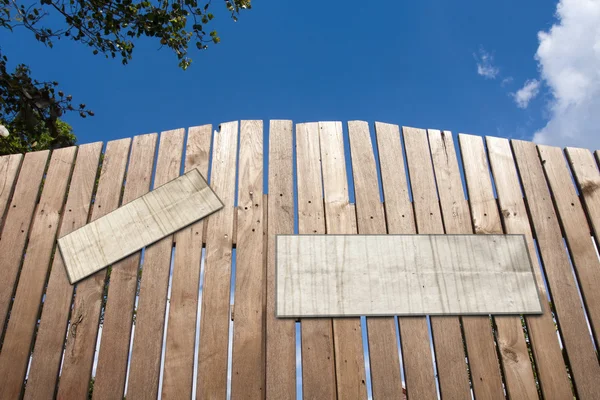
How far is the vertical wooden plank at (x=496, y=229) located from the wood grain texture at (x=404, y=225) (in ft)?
1.17

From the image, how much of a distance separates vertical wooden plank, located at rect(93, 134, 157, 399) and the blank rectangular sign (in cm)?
76

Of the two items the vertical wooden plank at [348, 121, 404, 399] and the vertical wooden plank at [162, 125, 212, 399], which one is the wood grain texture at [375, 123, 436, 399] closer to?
the vertical wooden plank at [348, 121, 404, 399]

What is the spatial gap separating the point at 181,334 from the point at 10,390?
0.87 meters

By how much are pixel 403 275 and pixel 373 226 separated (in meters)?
0.31

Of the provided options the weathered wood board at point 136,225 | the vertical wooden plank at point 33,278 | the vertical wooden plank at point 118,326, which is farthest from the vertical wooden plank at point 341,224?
the vertical wooden plank at point 33,278

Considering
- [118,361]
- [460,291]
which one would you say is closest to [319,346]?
[460,291]

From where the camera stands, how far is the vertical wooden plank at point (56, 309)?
1.94m

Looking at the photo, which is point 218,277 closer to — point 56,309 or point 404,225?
point 56,309

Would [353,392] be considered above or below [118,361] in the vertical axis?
below

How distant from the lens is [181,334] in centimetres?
196

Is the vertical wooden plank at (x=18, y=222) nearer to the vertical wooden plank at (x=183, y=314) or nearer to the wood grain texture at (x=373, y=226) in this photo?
the vertical wooden plank at (x=183, y=314)

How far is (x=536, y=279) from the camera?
2.12 meters

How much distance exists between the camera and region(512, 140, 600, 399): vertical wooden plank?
1961 millimetres

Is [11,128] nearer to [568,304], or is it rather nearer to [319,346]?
[319,346]
